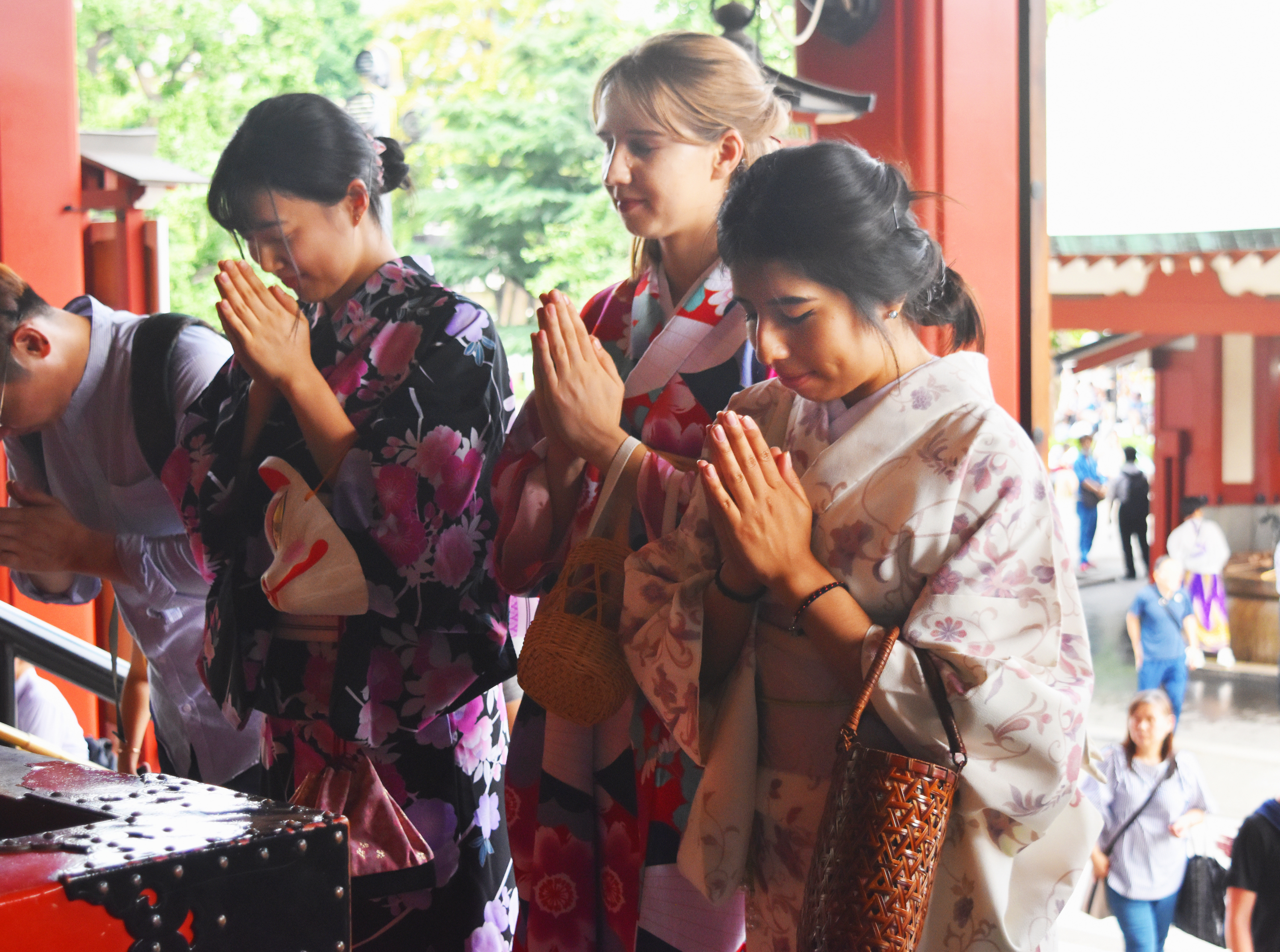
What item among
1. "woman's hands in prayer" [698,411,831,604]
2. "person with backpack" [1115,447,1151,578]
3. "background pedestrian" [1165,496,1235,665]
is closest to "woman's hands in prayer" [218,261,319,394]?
"woman's hands in prayer" [698,411,831,604]

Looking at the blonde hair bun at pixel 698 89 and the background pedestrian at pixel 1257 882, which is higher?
the blonde hair bun at pixel 698 89

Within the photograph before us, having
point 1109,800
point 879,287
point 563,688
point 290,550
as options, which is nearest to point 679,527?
point 563,688

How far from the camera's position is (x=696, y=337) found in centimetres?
147

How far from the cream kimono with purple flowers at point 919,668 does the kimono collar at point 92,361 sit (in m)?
1.30

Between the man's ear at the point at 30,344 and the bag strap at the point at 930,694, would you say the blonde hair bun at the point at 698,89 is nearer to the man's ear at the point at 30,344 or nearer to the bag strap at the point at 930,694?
the bag strap at the point at 930,694

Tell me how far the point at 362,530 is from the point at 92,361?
2.65 feet

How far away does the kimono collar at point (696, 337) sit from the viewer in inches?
57.8

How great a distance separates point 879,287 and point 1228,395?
8465 mm

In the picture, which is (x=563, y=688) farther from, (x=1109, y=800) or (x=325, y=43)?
(x=325, y=43)

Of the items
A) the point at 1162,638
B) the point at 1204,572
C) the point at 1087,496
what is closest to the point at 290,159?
the point at 1162,638

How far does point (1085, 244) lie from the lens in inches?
181

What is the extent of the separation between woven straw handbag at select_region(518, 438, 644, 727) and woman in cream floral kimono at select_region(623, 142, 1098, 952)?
1.2 inches

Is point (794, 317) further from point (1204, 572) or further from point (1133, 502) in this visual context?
point (1133, 502)

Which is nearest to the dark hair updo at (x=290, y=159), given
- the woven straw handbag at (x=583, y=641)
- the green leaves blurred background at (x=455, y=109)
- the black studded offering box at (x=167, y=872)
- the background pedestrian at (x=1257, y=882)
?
the woven straw handbag at (x=583, y=641)
